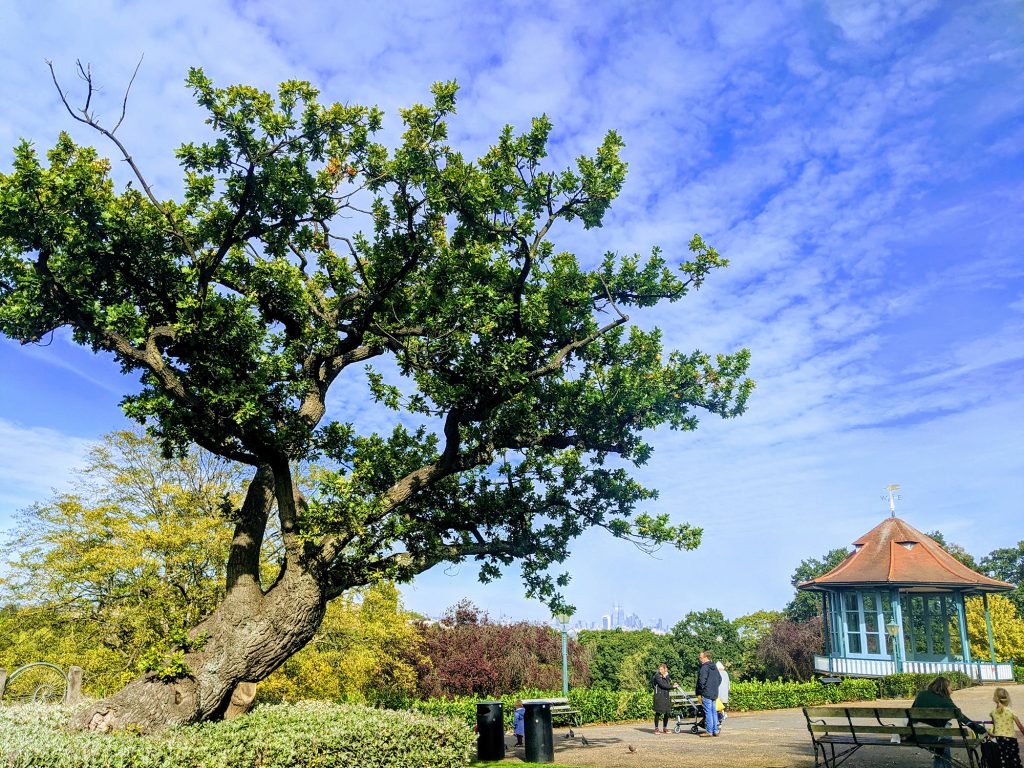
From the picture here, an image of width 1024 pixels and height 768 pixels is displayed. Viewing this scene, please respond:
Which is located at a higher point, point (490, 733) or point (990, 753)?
point (990, 753)

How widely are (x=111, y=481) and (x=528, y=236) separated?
20.3 meters

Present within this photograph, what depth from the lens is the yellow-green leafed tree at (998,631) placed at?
130 feet

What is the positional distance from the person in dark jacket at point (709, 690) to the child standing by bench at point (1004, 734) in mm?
6886

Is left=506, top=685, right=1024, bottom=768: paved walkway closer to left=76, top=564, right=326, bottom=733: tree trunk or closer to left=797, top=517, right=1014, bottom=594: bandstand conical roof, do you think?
left=76, top=564, right=326, bottom=733: tree trunk

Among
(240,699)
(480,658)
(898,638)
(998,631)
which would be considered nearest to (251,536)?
(240,699)

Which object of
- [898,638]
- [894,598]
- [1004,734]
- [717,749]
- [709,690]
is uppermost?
[894,598]

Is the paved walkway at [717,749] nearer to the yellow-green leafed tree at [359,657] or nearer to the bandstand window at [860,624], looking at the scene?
the yellow-green leafed tree at [359,657]

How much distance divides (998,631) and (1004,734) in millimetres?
36429

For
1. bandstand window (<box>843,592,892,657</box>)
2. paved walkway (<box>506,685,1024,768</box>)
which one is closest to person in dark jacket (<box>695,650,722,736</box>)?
paved walkway (<box>506,685,1024,768</box>)

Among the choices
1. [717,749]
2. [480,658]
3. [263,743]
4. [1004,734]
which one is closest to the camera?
[1004,734]

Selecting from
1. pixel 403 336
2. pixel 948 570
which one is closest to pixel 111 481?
pixel 403 336

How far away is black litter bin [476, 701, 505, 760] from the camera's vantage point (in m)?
13.6

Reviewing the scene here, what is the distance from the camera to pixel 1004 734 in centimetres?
996

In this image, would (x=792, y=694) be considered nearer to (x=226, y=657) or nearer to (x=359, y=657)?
(x=359, y=657)
